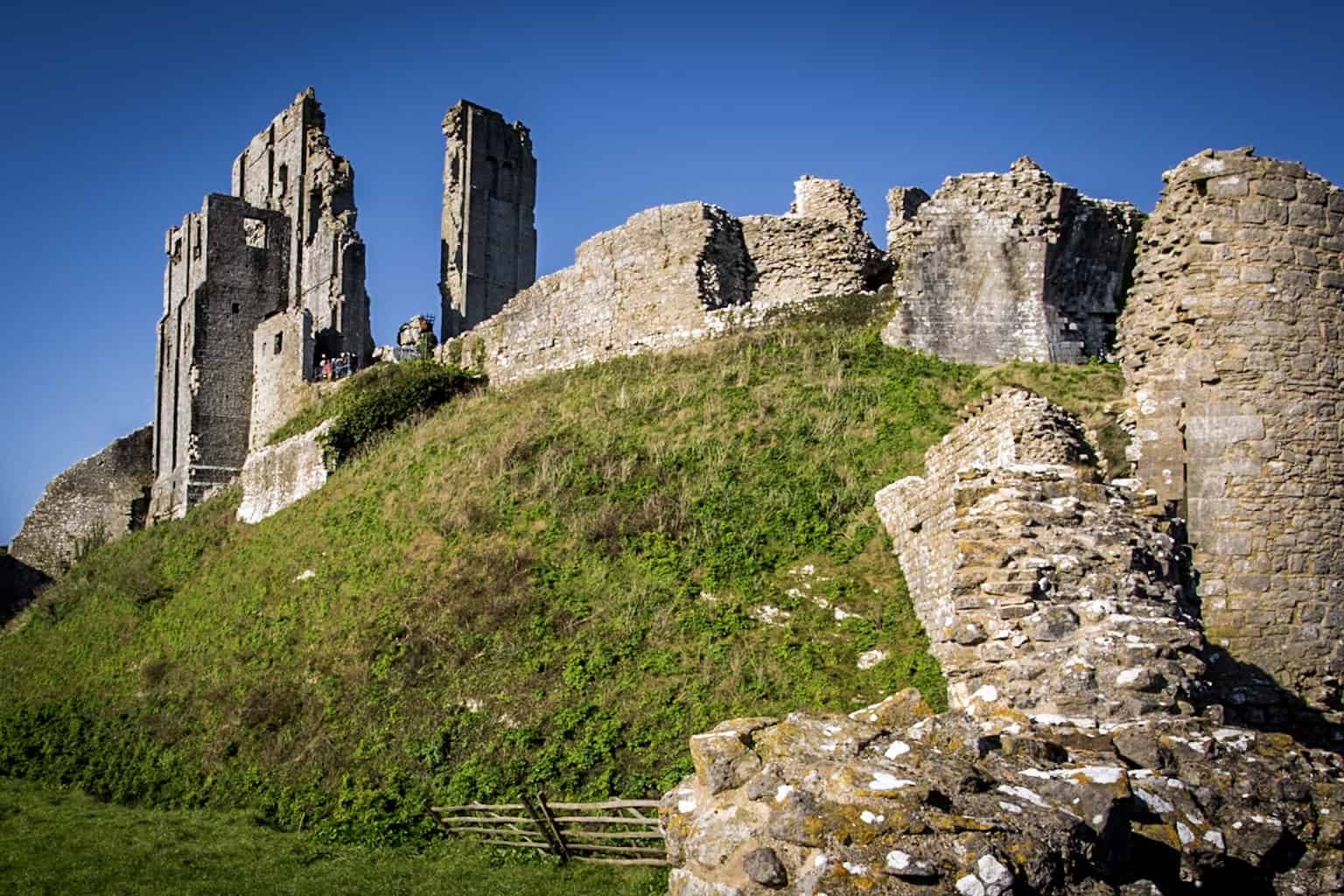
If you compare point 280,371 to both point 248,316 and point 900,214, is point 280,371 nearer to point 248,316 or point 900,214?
point 248,316

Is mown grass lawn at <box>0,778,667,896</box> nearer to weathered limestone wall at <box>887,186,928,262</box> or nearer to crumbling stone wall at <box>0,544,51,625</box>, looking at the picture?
weathered limestone wall at <box>887,186,928,262</box>

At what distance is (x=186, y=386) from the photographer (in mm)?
38469

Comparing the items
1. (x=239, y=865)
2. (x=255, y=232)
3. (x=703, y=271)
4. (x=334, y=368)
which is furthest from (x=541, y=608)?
(x=255, y=232)

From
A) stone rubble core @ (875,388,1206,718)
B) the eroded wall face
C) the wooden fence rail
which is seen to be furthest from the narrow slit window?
stone rubble core @ (875,388,1206,718)

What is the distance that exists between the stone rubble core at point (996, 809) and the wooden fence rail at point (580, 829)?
438 cm

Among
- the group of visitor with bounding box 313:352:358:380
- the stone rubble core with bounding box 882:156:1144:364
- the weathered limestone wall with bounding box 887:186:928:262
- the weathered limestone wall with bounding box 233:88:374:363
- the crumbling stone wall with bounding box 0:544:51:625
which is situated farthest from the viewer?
the weathered limestone wall with bounding box 233:88:374:363

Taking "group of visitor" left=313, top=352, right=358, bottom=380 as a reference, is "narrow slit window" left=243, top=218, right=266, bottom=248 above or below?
above

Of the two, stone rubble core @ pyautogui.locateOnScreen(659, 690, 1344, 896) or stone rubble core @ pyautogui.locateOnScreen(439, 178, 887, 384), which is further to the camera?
stone rubble core @ pyautogui.locateOnScreen(439, 178, 887, 384)

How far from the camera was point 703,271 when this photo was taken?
23.9 meters

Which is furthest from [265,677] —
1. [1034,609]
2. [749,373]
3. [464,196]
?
[464,196]

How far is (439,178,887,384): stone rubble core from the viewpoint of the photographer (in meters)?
23.6

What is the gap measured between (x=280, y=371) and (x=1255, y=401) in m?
30.1

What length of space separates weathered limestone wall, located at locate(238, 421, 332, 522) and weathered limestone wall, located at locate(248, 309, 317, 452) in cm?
659

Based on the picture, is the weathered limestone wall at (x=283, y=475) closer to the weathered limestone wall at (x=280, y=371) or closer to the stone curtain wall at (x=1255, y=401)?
the weathered limestone wall at (x=280, y=371)
